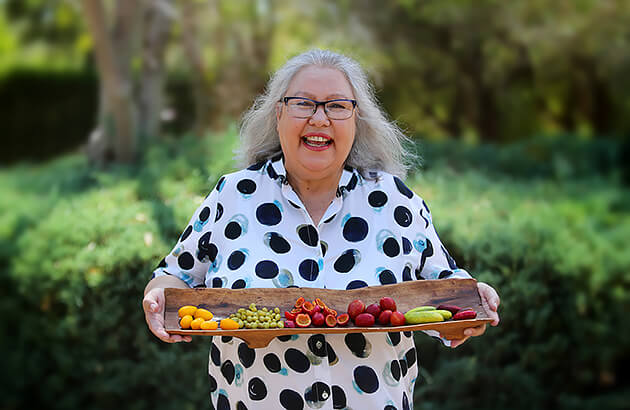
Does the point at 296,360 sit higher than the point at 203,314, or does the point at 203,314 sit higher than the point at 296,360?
the point at 203,314

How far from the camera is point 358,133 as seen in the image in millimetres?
2500

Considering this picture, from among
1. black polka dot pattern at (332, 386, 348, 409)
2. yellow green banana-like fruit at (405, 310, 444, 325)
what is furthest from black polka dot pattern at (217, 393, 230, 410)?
yellow green banana-like fruit at (405, 310, 444, 325)

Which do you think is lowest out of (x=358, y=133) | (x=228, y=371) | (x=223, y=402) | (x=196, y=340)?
(x=196, y=340)

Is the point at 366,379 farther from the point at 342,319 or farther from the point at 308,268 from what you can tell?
the point at 308,268

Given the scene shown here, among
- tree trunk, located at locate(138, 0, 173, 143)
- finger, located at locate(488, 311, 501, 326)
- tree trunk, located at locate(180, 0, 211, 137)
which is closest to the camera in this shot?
finger, located at locate(488, 311, 501, 326)

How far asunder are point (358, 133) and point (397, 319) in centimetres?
83

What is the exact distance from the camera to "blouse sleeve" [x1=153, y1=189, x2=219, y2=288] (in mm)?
2232

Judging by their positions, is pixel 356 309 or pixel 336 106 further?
pixel 336 106

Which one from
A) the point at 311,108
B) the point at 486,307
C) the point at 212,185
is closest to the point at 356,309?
the point at 486,307

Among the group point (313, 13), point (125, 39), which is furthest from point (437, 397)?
point (313, 13)

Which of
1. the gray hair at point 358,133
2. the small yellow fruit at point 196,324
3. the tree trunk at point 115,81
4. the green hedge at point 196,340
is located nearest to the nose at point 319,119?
the gray hair at point 358,133

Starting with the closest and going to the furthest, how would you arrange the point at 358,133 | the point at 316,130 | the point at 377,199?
1. the point at 316,130
2. the point at 377,199
3. the point at 358,133

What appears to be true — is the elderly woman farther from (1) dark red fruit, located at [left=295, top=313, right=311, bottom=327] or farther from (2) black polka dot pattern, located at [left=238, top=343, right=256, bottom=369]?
(1) dark red fruit, located at [left=295, top=313, right=311, bottom=327]

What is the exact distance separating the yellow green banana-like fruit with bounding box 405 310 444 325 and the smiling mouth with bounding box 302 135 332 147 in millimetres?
657
